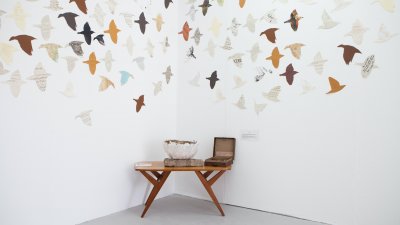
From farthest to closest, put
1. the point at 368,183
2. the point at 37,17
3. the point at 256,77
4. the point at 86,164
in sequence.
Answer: the point at 256,77 → the point at 86,164 → the point at 368,183 → the point at 37,17

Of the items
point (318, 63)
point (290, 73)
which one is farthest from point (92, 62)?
point (318, 63)

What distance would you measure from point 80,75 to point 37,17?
525 mm

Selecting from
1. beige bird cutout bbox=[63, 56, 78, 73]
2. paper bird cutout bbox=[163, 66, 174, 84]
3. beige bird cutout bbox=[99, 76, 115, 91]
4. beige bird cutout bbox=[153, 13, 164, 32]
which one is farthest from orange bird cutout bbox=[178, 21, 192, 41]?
beige bird cutout bbox=[63, 56, 78, 73]

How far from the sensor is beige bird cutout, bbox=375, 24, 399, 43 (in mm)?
2424

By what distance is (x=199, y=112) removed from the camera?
344 cm

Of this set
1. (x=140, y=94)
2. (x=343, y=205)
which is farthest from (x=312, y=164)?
(x=140, y=94)

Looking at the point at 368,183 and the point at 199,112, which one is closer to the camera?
the point at 368,183

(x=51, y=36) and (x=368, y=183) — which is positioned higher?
(x=51, y=36)

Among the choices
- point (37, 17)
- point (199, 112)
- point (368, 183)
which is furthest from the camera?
point (199, 112)

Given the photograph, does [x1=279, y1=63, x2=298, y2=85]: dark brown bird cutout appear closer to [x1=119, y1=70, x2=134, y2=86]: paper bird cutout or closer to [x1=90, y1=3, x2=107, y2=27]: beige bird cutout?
[x1=119, y1=70, x2=134, y2=86]: paper bird cutout

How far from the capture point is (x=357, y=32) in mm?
2555

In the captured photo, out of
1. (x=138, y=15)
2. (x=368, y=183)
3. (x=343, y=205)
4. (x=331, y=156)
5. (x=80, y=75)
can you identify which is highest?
(x=138, y=15)

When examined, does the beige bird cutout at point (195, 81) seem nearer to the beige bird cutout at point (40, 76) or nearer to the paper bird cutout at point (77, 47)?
the paper bird cutout at point (77, 47)

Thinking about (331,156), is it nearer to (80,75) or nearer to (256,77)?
(256,77)
